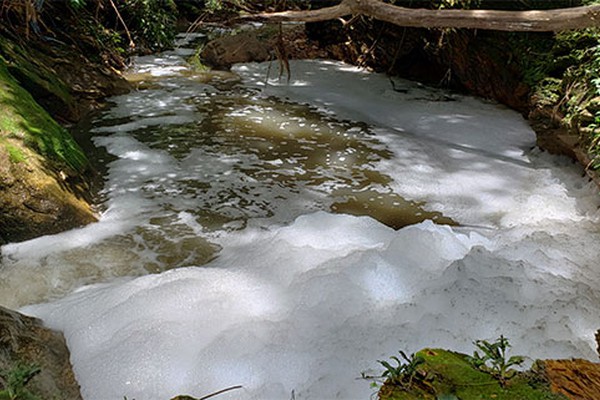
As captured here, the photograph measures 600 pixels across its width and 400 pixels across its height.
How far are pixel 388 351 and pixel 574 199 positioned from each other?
3.06m

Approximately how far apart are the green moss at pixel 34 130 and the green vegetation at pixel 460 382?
3.68 metres

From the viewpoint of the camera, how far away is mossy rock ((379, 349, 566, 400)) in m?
1.41

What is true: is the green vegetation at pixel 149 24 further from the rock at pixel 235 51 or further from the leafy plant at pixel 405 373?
the leafy plant at pixel 405 373

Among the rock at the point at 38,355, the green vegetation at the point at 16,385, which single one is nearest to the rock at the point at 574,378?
the green vegetation at the point at 16,385

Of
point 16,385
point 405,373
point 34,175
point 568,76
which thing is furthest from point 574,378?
point 568,76

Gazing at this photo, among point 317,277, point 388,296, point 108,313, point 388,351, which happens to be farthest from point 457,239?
point 108,313

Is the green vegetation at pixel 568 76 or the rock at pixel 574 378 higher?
the green vegetation at pixel 568 76

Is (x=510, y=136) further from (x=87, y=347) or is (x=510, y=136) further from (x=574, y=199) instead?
(x=87, y=347)

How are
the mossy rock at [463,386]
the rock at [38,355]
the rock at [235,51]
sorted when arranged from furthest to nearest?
the rock at [235,51]
the rock at [38,355]
the mossy rock at [463,386]

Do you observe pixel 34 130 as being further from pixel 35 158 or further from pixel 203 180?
pixel 203 180

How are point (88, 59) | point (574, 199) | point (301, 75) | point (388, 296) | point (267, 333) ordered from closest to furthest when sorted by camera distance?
point (267, 333) → point (388, 296) → point (574, 199) → point (88, 59) → point (301, 75)

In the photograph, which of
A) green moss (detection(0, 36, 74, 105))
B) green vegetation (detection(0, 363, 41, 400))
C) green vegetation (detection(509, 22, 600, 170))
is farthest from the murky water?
green vegetation (detection(509, 22, 600, 170))

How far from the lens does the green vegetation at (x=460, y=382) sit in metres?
1.42

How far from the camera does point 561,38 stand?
5.61 metres
